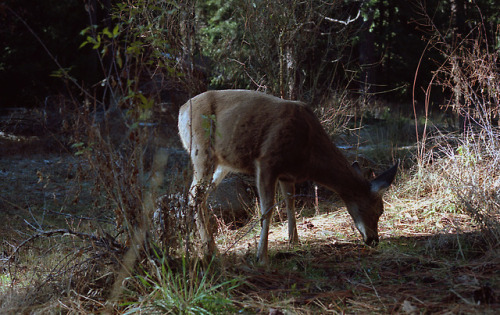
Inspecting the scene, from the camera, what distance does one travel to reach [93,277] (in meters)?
3.74

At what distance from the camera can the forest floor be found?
338cm

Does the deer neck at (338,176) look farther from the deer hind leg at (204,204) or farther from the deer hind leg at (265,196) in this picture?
the deer hind leg at (204,204)

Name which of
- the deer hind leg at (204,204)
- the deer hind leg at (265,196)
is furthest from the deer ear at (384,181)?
the deer hind leg at (204,204)

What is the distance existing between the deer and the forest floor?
1.32ft

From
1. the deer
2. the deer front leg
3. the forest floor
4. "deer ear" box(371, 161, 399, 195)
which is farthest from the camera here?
"deer ear" box(371, 161, 399, 195)

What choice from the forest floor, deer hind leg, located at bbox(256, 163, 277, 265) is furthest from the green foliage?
deer hind leg, located at bbox(256, 163, 277, 265)

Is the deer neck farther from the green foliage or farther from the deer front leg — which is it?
the green foliage

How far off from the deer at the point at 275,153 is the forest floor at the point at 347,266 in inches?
15.8

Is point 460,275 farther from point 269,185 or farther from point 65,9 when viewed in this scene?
point 65,9

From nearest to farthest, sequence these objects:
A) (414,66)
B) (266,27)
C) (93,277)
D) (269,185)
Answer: (93,277)
(269,185)
(266,27)
(414,66)

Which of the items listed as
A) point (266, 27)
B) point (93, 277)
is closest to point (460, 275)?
point (93, 277)

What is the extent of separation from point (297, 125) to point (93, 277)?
8.24 feet

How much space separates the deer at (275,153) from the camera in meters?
4.99

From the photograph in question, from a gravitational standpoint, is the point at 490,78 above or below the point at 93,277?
above
